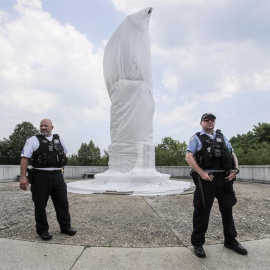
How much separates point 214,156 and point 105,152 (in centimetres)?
2148

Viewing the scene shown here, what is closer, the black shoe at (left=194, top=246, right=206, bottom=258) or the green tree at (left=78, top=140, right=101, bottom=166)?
the black shoe at (left=194, top=246, right=206, bottom=258)

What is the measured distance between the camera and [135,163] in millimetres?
9875

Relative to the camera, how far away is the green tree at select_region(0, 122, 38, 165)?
34.5m

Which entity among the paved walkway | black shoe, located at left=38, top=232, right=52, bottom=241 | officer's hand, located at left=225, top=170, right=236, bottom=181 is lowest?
the paved walkway

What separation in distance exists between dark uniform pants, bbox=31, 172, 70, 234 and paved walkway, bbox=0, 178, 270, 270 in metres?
0.22

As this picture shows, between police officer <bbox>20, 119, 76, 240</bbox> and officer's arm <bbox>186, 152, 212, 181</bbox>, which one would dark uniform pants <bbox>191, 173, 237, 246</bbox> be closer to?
officer's arm <bbox>186, 152, 212, 181</bbox>

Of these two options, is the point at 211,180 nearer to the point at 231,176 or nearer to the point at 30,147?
the point at 231,176

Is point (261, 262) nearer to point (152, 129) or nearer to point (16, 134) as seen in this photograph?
point (152, 129)

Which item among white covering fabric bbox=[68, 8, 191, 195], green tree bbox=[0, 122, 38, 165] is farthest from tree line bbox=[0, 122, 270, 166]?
white covering fabric bbox=[68, 8, 191, 195]

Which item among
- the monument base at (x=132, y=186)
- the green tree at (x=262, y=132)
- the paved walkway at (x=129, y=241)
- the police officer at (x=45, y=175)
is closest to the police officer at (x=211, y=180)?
the paved walkway at (x=129, y=241)

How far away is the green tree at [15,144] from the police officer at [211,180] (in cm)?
3444

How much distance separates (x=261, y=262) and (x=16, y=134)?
37.5 meters

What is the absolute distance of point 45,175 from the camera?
3.73 meters

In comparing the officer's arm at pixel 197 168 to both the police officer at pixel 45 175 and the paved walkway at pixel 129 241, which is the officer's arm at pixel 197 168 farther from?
the police officer at pixel 45 175
